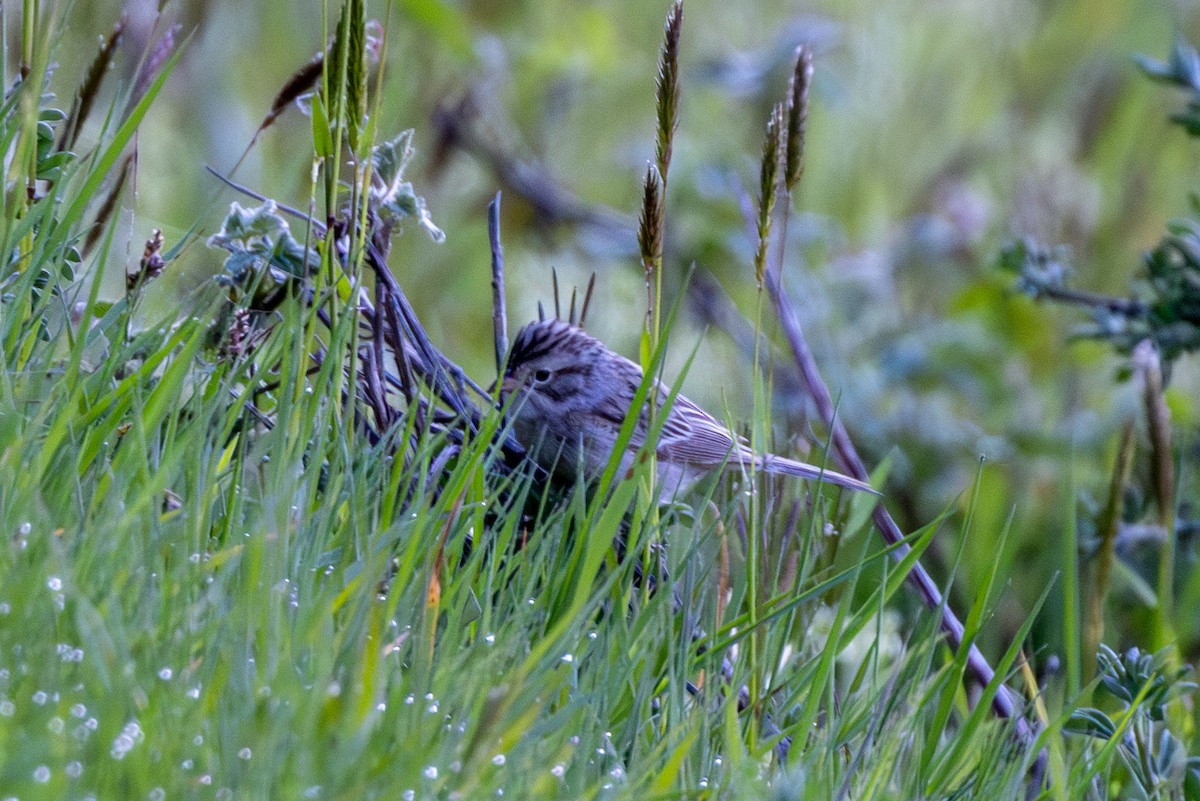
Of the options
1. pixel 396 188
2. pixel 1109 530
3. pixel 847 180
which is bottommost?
pixel 1109 530

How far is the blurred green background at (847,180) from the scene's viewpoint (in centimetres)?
571

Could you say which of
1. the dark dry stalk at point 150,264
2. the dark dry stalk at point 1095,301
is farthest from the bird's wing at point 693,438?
the dark dry stalk at point 150,264

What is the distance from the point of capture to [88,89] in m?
2.37

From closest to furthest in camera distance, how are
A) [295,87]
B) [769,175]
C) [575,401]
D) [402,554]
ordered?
[402,554]
[769,175]
[295,87]
[575,401]

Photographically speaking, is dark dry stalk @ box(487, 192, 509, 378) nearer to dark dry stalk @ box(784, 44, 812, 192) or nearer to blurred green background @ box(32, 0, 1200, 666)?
dark dry stalk @ box(784, 44, 812, 192)

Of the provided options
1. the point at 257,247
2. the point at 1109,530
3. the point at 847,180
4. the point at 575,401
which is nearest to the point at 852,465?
the point at 1109,530

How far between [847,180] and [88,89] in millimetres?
6071

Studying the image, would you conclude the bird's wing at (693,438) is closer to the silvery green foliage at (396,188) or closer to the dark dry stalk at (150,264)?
the silvery green foliage at (396,188)

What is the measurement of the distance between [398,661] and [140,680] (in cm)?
32

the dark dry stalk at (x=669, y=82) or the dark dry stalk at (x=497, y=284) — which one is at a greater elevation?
the dark dry stalk at (x=669, y=82)

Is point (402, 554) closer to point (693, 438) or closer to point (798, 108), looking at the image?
point (798, 108)

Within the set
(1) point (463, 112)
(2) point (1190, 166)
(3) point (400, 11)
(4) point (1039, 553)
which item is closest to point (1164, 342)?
(4) point (1039, 553)

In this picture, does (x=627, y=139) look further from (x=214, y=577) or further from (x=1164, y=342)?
(x=214, y=577)

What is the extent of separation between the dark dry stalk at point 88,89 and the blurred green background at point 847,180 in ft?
5.03
